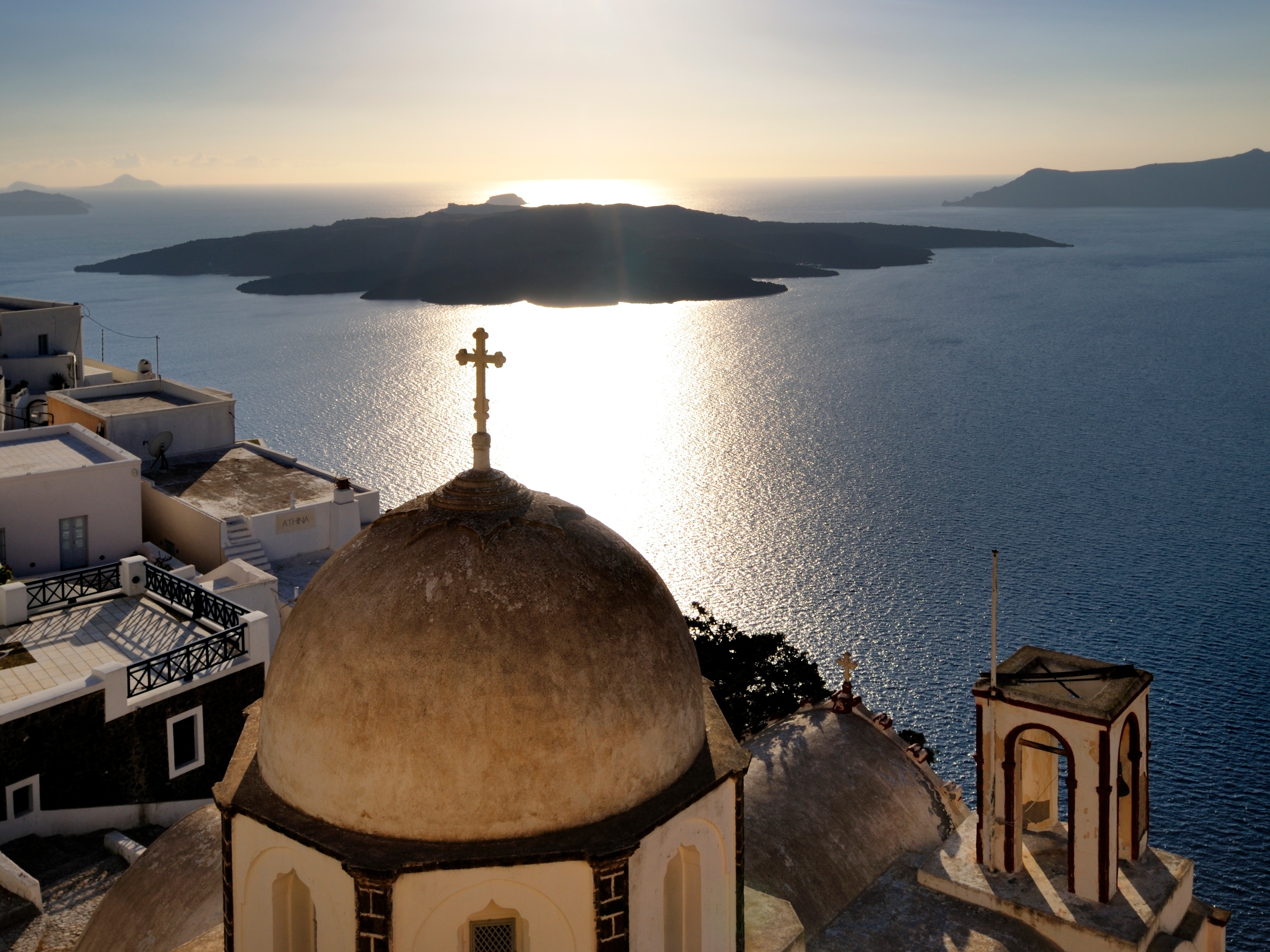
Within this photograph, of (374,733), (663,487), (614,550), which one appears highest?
(614,550)

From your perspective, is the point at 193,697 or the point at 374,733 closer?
the point at 374,733

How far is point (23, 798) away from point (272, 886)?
10227 millimetres

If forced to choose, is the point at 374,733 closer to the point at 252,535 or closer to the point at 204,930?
the point at 204,930

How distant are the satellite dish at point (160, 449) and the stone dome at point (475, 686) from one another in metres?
25.0

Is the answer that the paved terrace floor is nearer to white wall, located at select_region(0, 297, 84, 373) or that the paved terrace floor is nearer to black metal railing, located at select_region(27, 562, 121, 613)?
black metal railing, located at select_region(27, 562, 121, 613)

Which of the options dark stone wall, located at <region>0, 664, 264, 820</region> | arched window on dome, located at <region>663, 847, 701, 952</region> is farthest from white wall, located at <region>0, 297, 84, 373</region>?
arched window on dome, located at <region>663, 847, 701, 952</region>

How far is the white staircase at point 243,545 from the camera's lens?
2711 centimetres

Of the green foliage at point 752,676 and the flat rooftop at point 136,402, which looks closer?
the green foliage at point 752,676

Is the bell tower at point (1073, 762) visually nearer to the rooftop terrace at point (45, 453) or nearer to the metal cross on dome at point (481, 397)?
the metal cross on dome at point (481, 397)

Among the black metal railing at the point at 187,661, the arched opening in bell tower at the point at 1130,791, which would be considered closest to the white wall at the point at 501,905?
the arched opening in bell tower at the point at 1130,791

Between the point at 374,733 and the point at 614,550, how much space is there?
7.28ft

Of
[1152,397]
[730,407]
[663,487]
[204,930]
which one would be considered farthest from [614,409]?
[204,930]

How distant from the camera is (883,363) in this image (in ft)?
296

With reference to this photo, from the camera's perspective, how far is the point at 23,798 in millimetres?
16750
